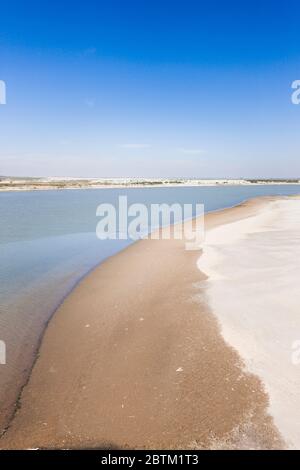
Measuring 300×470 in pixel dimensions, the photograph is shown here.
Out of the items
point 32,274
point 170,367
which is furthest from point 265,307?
point 32,274

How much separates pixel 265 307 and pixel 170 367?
3002 mm

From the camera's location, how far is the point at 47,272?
37.5ft

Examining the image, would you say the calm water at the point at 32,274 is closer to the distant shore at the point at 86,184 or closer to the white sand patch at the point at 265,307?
the white sand patch at the point at 265,307

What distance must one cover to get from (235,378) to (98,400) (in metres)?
2.10

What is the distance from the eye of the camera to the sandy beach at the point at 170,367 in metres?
4.16

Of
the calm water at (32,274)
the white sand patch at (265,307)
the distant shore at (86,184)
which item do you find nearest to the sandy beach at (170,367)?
the white sand patch at (265,307)

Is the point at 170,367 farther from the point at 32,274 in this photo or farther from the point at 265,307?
the point at 32,274

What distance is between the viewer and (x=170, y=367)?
Answer: 5551 mm

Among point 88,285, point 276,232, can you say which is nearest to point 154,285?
point 88,285

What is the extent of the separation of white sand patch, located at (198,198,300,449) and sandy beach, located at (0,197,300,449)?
0.02 m

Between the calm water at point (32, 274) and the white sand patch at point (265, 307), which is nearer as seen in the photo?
the white sand patch at point (265, 307)

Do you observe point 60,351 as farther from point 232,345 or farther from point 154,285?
point 154,285

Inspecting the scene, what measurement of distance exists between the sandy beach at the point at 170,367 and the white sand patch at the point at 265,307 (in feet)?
0.08

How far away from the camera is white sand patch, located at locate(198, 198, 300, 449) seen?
184 inches
